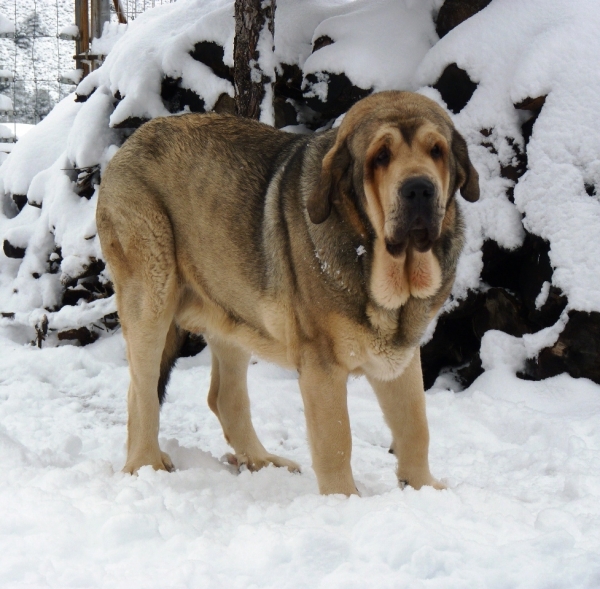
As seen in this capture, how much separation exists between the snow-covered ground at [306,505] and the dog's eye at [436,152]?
140 cm

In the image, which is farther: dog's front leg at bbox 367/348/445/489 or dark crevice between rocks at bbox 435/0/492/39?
dark crevice between rocks at bbox 435/0/492/39

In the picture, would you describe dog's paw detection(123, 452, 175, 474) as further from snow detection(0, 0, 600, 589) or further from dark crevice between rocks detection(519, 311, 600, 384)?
dark crevice between rocks detection(519, 311, 600, 384)

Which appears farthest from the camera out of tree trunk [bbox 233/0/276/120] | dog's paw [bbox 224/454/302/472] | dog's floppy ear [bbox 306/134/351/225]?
tree trunk [bbox 233/0/276/120]

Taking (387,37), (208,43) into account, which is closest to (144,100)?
(208,43)

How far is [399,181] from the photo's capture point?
107 inches

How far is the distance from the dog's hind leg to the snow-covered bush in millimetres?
2004

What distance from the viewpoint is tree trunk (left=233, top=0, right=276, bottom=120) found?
19.6 feet

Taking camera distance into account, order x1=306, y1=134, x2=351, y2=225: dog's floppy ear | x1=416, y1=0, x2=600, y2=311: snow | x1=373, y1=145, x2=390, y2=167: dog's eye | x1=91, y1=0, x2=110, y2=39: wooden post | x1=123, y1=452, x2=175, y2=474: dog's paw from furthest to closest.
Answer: x1=91, y1=0, x2=110, y2=39: wooden post, x1=416, y1=0, x2=600, y2=311: snow, x1=123, y1=452, x2=175, y2=474: dog's paw, x1=306, y1=134, x2=351, y2=225: dog's floppy ear, x1=373, y1=145, x2=390, y2=167: dog's eye

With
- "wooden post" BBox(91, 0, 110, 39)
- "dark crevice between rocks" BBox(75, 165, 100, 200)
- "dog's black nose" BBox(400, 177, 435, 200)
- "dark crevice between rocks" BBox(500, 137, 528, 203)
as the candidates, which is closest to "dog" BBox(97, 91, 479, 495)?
"dog's black nose" BBox(400, 177, 435, 200)

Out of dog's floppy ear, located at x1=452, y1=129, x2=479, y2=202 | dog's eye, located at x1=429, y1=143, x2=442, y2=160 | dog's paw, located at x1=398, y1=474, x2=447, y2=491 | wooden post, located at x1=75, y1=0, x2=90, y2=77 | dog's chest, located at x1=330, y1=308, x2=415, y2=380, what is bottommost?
dog's paw, located at x1=398, y1=474, x2=447, y2=491

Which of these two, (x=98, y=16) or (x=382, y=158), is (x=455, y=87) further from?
(x=98, y=16)

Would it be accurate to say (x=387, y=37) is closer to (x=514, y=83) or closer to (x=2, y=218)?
(x=514, y=83)

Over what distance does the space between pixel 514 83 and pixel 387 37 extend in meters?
1.57

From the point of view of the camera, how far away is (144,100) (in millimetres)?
7242
